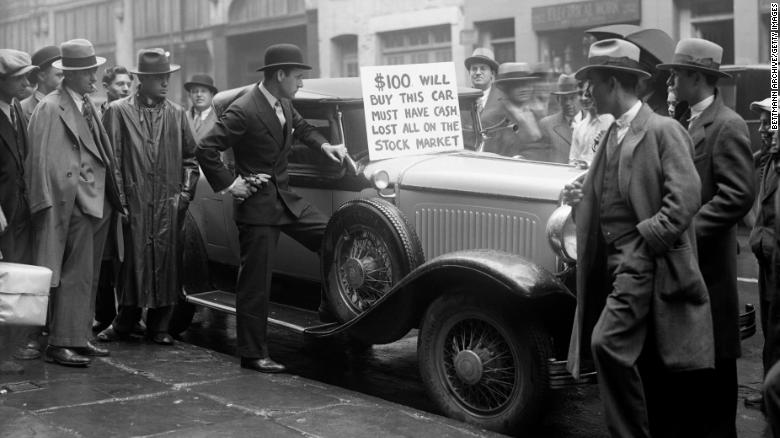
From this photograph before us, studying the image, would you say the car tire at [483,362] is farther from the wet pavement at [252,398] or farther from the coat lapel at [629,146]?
the coat lapel at [629,146]

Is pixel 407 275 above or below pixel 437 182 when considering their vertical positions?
below

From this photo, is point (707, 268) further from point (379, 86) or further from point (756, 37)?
point (756, 37)

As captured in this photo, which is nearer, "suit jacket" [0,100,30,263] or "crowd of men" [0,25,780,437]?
"crowd of men" [0,25,780,437]

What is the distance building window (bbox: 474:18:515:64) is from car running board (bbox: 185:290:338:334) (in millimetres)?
15902

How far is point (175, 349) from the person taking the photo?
7344 mm

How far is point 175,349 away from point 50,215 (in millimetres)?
1379

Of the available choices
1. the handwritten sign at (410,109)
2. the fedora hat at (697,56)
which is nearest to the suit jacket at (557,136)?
the handwritten sign at (410,109)

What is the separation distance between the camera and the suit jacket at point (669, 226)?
436cm

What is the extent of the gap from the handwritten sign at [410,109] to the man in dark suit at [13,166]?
81.1 inches

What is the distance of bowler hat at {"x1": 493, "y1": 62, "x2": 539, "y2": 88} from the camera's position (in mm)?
8664

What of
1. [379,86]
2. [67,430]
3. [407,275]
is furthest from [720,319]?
[67,430]

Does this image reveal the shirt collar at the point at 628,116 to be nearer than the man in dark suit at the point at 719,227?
Yes

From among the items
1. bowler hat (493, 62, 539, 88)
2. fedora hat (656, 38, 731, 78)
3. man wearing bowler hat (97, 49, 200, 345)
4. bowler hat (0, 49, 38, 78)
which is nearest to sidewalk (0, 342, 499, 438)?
man wearing bowler hat (97, 49, 200, 345)

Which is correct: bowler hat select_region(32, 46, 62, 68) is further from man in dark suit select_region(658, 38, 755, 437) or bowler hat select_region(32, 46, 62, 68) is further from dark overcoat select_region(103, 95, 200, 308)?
man in dark suit select_region(658, 38, 755, 437)
